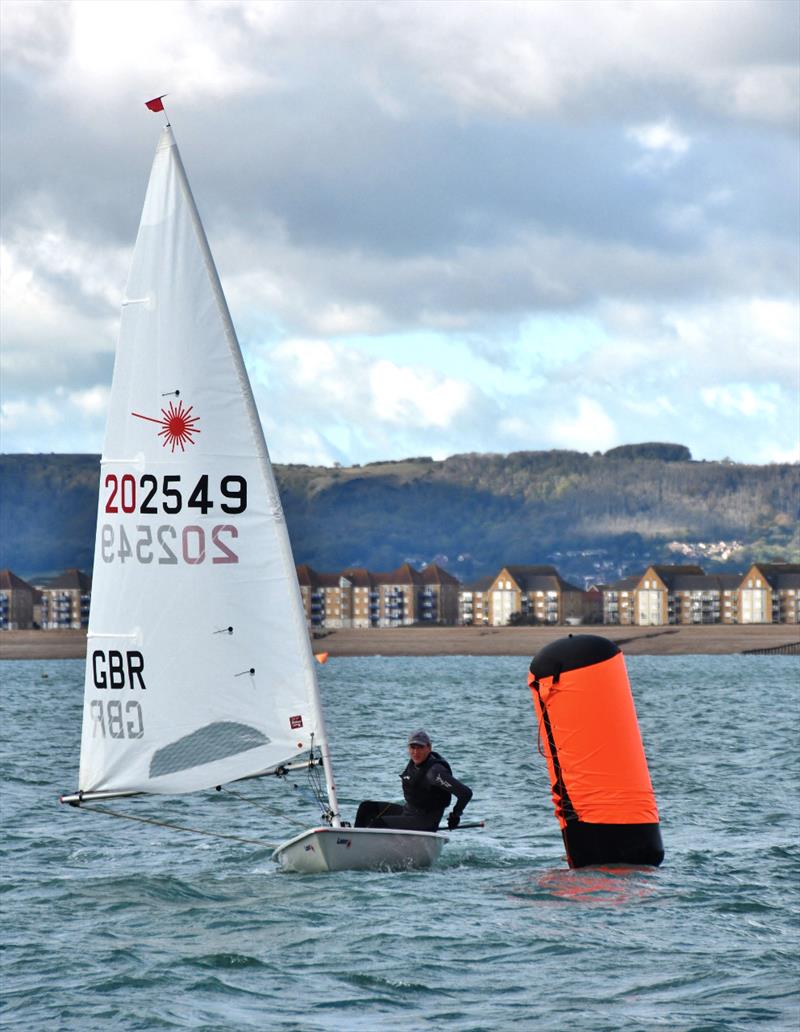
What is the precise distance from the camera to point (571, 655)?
18406mm

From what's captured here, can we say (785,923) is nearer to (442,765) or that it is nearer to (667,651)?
(442,765)

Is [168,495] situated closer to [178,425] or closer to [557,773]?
[178,425]

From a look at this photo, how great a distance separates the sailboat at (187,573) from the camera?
1823 cm

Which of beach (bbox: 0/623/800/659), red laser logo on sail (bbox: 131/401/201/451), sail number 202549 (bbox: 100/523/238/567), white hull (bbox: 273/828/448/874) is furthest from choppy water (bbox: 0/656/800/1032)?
beach (bbox: 0/623/800/659)

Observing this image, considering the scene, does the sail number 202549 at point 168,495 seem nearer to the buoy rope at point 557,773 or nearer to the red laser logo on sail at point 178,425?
the red laser logo on sail at point 178,425

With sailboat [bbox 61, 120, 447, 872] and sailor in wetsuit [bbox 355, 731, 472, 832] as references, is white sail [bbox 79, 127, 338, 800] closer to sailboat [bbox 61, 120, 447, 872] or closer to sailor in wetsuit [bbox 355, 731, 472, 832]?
sailboat [bbox 61, 120, 447, 872]

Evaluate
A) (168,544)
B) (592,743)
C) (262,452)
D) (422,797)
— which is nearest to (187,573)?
(168,544)

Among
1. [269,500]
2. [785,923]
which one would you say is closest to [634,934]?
[785,923]

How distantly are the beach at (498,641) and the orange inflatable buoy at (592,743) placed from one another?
121931mm

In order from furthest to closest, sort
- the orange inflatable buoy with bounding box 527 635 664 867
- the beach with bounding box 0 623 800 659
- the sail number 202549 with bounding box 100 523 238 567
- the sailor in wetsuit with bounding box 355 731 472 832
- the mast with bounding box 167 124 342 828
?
the beach with bounding box 0 623 800 659
the sailor in wetsuit with bounding box 355 731 472 832
the sail number 202549 with bounding box 100 523 238 567
the orange inflatable buoy with bounding box 527 635 664 867
the mast with bounding box 167 124 342 828

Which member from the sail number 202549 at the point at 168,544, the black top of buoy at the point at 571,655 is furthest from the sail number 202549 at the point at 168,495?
the black top of buoy at the point at 571,655

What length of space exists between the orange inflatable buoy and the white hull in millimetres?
1851

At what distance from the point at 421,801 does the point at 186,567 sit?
13.5 ft

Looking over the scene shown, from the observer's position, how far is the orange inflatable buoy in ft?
60.2
